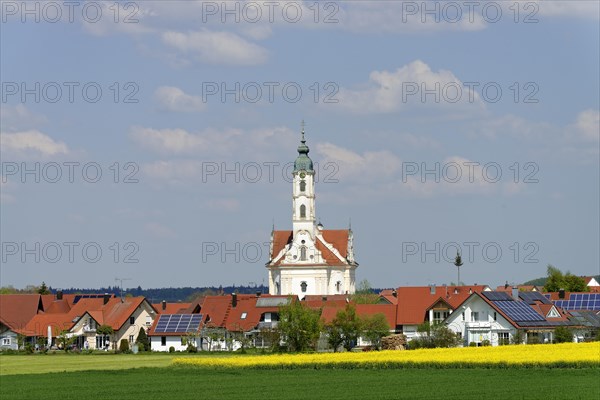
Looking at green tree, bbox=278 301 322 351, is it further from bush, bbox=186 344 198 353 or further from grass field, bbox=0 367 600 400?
grass field, bbox=0 367 600 400

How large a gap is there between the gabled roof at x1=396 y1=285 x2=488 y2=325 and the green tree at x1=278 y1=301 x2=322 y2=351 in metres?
21.6

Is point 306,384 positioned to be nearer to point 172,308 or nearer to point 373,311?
point 373,311

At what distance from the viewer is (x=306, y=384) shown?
51156 mm

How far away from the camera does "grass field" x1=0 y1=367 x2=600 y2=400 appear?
150 feet

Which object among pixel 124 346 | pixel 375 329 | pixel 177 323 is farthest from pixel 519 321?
pixel 124 346

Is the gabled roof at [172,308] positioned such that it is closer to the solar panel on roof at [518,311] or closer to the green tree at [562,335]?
the solar panel on roof at [518,311]

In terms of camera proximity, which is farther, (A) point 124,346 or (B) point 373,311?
(B) point 373,311

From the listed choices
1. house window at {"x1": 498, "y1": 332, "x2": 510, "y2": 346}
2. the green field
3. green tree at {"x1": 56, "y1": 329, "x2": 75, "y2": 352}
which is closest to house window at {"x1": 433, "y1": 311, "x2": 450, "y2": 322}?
house window at {"x1": 498, "y1": 332, "x2": 510, "y2": 346}

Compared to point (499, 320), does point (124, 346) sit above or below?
below

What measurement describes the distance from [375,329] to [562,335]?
12384mm

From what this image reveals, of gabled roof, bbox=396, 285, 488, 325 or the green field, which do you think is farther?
gabled roof, bbox=396, 285, 488, 325

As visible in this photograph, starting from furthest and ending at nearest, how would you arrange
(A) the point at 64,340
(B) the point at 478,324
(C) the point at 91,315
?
1. (C) the point at 91,315
2. (A) the point at 64,340
3. (B) the point at 478,324

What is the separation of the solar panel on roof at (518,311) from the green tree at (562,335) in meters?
5.11

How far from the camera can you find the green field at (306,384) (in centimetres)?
4569
